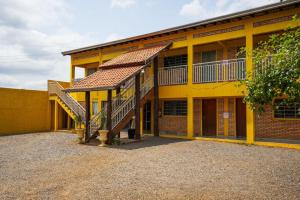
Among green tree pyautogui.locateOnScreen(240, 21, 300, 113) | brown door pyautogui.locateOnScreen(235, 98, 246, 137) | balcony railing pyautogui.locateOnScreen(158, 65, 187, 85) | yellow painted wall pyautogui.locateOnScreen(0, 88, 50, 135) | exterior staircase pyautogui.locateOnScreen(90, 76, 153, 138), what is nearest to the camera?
green tree pyautogui.locateOnScreen(240, 21, 300, 113)

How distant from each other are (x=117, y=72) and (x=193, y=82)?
422 cm

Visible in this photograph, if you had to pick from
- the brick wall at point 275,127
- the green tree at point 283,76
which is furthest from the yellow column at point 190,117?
the green tree at point 283,76

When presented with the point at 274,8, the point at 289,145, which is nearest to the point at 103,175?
the point at 289,145

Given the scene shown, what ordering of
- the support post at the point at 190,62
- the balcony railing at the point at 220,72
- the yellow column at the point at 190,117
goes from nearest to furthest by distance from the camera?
the balcony railing at the point at 220,72, the yellow column at the point at 190,117, the support post at the point at 190,62

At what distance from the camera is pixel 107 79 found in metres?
13.0

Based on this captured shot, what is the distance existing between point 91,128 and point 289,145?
9275mm

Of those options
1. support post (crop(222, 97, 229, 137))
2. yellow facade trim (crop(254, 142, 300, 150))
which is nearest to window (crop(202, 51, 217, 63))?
support post (crop(222, 97, 229, 137))

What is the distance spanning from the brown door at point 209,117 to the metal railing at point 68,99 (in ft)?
24.8

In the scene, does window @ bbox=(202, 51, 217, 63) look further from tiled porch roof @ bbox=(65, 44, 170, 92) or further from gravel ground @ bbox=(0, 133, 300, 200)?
gravel ground @ bbox=(0, 133, 300, 200)

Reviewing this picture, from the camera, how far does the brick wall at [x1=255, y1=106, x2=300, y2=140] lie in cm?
1334

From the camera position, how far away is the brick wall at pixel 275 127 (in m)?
13.3

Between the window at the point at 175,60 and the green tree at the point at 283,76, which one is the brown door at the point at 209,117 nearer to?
the window at the point at 175,60

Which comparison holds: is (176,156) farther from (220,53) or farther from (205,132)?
(220,53)

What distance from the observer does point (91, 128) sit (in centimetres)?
1361
